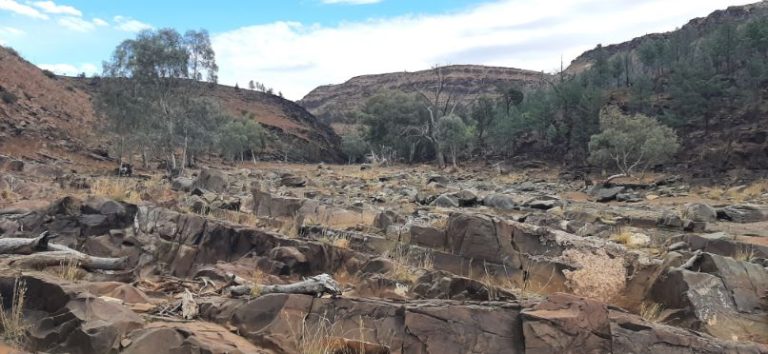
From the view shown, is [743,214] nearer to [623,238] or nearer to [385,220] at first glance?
[623,238]

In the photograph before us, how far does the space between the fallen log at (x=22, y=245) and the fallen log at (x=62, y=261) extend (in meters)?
0.36

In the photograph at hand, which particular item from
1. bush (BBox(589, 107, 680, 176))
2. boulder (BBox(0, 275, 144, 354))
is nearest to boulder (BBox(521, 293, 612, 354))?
boulder (BBox(0, 275, 144, 354))

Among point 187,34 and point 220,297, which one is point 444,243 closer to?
point 220,297

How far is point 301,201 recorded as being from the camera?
12.5 m

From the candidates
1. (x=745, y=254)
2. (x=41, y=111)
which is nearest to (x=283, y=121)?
(x=41, y=111)

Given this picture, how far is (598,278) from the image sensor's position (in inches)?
266

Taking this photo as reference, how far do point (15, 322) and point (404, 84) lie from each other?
148m

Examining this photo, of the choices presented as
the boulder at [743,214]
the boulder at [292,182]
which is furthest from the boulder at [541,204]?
the boulder at [292,182]

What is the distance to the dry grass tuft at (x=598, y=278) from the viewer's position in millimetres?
6523

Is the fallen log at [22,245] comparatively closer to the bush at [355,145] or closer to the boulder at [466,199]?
the boulder at [466,199]

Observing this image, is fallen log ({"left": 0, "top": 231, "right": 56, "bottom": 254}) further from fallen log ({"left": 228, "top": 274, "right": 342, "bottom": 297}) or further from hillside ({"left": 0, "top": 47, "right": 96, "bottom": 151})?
hillside ({"left": 0, "top": 47, "right": 96, "bottom": 151})

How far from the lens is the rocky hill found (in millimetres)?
142000

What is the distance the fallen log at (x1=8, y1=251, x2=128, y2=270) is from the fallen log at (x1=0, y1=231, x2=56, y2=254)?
0.36 meters

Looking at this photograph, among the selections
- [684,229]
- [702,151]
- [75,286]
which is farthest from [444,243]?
[702,151]
